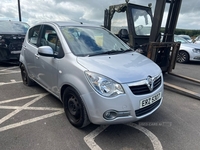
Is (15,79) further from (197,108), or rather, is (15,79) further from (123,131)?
(197,108)

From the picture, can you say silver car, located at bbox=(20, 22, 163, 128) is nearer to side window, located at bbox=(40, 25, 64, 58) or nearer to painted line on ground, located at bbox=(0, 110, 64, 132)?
side window, located at bbox=(40, 25, 64, 58)

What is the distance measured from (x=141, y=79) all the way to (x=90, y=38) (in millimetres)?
1364

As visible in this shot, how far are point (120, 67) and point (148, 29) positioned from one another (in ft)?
13.4

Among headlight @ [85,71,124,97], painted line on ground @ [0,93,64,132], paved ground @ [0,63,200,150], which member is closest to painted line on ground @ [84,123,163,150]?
paved ground @ [0,63,200,150]

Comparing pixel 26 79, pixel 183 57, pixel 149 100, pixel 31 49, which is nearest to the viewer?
pixel 149 100

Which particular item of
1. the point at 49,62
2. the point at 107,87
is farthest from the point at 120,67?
the point at 49,62

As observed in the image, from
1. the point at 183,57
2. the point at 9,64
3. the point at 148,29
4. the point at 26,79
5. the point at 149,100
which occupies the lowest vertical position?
the point at 9,64

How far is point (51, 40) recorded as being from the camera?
3.41 meters

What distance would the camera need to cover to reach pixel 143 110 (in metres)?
2.53

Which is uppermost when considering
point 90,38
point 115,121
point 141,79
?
point 90,38

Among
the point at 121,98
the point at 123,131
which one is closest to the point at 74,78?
the point at 121,98

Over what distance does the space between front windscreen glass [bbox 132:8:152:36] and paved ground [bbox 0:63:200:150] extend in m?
2.90

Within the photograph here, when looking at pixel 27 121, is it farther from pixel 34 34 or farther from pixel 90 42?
pixel 34 34

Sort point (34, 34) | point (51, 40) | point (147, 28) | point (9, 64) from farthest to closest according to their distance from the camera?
1. point (9, 64)
2. point (147, 28)
3. point (34, 34)
4. point (51, 40)
